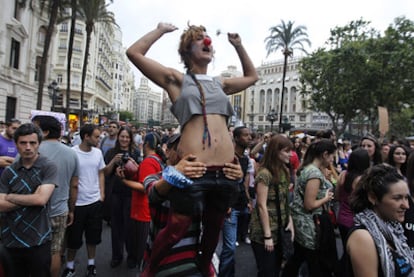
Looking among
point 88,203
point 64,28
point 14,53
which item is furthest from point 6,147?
point 64,28

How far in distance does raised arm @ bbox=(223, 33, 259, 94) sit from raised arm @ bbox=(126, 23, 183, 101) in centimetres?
39

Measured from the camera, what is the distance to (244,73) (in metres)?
2.28

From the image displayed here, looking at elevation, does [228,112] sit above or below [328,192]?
above

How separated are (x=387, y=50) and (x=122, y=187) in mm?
26329

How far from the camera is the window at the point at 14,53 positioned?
23375mm

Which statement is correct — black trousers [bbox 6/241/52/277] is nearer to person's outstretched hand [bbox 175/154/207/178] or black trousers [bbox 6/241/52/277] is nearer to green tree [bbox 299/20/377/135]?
person's outstretched hand [bbox 175/154/207/178]

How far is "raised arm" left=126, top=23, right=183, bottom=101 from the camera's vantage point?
191 centimetres

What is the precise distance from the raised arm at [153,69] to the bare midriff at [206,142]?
0.26m

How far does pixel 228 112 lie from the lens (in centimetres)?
196

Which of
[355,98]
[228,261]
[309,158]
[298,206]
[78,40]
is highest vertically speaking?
[78,40]

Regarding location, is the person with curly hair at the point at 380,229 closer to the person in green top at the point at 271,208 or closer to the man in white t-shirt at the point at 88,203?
the person in green top at the point at 271,208

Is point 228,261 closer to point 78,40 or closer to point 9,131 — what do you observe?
point 9,131

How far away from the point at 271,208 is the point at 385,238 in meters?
1.62

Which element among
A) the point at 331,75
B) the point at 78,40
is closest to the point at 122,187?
the point at 331,75
